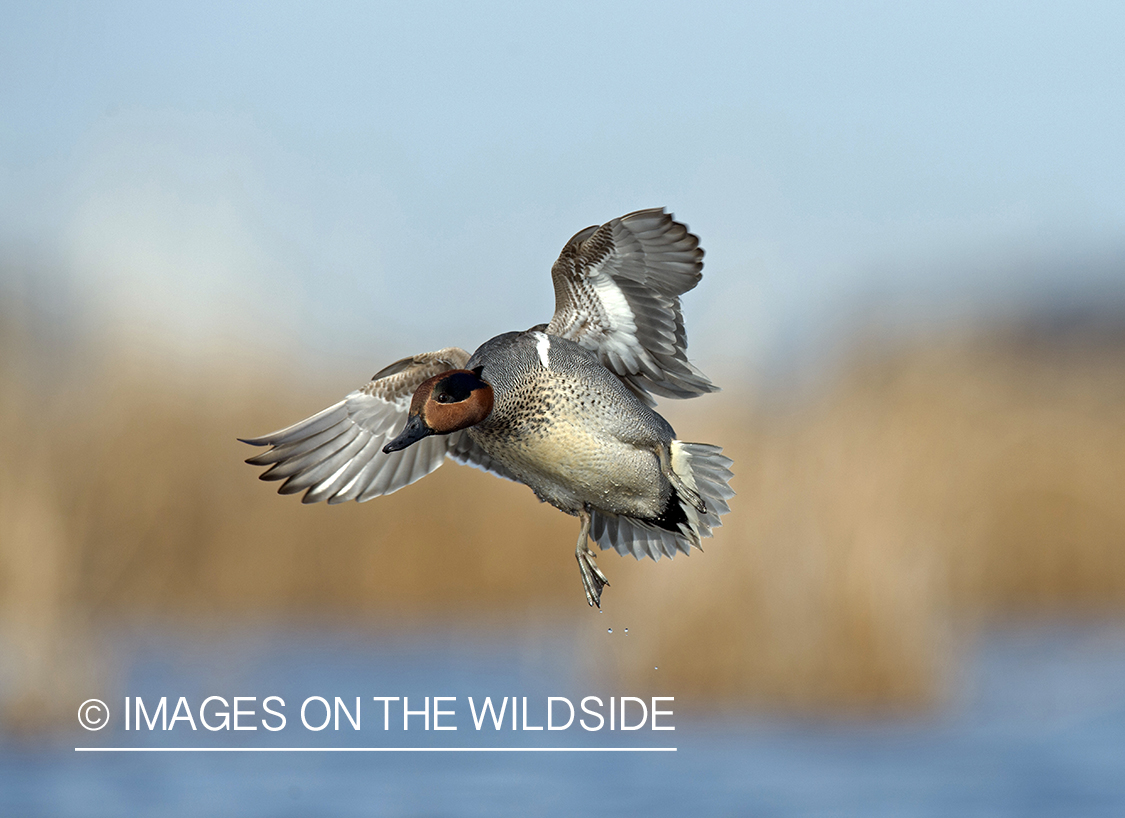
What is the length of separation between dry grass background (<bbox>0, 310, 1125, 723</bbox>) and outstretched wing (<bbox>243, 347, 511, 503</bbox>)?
3282 millimetres

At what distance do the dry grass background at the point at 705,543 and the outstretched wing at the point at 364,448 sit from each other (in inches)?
129

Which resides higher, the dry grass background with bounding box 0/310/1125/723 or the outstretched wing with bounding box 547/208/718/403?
the dry grass background with bounding box 0/310/1125/723

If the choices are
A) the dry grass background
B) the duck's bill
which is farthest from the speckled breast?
the dry grass background

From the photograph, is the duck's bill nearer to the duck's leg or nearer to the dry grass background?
the duck's leg

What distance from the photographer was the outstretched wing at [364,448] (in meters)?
3.96

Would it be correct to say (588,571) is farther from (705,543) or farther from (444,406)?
(705,543)

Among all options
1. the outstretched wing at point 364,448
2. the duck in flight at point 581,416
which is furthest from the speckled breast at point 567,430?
the outstretched wing at point 364,448

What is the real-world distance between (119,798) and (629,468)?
22.2ft

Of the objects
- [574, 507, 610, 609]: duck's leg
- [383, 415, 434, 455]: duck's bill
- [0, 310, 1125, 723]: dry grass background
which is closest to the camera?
[383, 415, 434, 455]: duck's bill

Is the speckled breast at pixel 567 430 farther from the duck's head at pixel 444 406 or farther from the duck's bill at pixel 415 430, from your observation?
the duck's bill at pixel 415 430

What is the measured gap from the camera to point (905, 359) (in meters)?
8.41

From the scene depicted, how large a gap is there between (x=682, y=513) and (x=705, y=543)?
344 cm

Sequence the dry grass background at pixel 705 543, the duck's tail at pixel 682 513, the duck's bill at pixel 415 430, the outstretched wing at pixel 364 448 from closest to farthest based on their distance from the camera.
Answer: the duck's bill at pixel 415 430, the duck's tail at pixel 682 513, the outstretched wing at pixel 364 448, the dry grass background at pixel 705 543

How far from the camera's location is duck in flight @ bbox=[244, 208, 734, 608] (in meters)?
3.40
